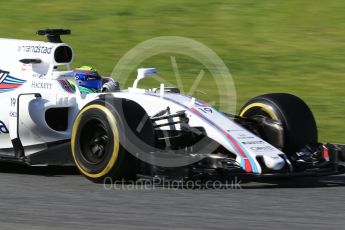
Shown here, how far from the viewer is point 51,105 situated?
885 centimetres

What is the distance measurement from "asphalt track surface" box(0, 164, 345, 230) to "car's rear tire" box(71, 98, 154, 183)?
0.57 ft

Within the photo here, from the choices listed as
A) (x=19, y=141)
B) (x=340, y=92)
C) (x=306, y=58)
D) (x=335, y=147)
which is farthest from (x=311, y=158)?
(x=306, y=58)

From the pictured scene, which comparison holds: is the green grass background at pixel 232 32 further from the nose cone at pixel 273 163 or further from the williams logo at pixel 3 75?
the nose cone at pixel 273 163

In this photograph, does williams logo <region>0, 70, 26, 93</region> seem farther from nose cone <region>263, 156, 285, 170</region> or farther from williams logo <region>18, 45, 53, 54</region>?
nose cone <region>263, 156, 285, 170</region>

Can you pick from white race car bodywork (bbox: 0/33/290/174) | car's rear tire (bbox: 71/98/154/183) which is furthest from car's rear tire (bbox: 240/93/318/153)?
car's rear tire (bbox: 71/98/154/183)

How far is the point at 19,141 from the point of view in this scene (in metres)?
8.94

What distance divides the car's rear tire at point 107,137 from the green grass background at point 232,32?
18.3ft

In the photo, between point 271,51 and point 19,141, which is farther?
point 271,51

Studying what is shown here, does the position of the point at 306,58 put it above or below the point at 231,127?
above

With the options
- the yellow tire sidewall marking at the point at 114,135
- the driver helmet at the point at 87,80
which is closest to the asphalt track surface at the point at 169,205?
the yellow tire sidewall marking at the point at 114,135

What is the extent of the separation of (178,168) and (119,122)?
73cm

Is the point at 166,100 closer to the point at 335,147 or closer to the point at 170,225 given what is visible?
the point at 335,147

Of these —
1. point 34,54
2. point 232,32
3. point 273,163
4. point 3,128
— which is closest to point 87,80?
point 34,54

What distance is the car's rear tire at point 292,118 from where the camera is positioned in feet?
28.5
